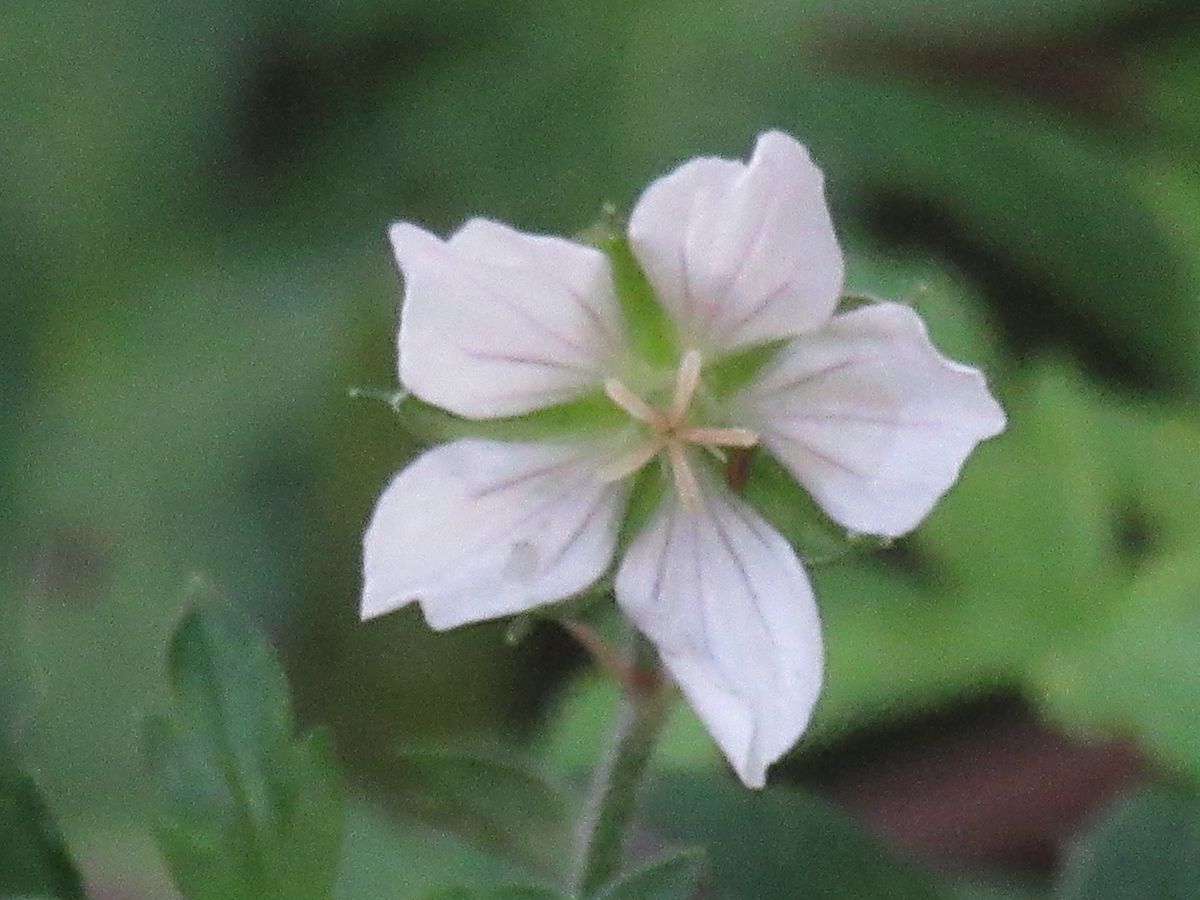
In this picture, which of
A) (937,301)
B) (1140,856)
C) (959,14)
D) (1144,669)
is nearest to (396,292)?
(937,301)

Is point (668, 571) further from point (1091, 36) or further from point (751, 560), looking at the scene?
point (1091, 36)

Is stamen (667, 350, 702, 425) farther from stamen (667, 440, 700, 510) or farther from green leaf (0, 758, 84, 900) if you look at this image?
green leaf (0, 758, 84, 900)

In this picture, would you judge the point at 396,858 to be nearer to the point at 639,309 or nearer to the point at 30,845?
the point at 30,845

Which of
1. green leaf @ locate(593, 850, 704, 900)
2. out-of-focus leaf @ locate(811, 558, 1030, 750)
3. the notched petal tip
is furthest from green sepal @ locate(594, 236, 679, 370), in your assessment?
out-of-focus leaf @ locate(811, 558, 1030, 750)

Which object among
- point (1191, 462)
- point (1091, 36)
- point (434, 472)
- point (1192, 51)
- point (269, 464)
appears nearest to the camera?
point (434, 472)

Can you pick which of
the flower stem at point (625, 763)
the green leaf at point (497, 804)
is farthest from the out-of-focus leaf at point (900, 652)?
the flower stem at point (625, 763)

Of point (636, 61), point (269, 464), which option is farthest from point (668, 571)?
point (636, 61)

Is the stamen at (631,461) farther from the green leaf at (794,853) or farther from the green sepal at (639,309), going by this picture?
the green leaf at (794,853)
